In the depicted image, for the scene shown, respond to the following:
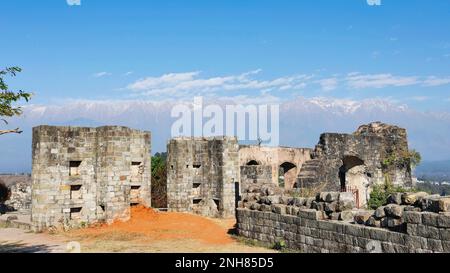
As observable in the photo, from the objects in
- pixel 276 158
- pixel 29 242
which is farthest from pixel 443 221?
pixel 276 158

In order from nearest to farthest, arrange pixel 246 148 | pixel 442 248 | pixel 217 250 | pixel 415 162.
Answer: pixel 442 248 < pixel 217 250 < pixel 415 162 < pixel 246 148

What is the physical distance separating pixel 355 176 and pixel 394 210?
13909 millimetres

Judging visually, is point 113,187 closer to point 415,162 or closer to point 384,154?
point 384,154

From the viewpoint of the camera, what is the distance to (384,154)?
22.4 m

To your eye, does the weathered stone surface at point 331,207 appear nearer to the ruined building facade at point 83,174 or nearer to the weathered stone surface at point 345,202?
the weathered stone surface at point 345,202

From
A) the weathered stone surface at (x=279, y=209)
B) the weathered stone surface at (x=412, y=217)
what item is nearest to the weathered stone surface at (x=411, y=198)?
the weathered stone surface at (x=412, y=217)

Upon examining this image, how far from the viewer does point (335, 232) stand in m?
10.8

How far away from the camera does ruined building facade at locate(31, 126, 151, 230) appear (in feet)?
58.5

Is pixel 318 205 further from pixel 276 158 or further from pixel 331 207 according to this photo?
pixel 276 158

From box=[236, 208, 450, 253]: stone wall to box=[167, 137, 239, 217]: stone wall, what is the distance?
7287mm

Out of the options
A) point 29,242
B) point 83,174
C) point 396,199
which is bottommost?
point 29,242

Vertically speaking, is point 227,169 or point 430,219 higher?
point 227,169
